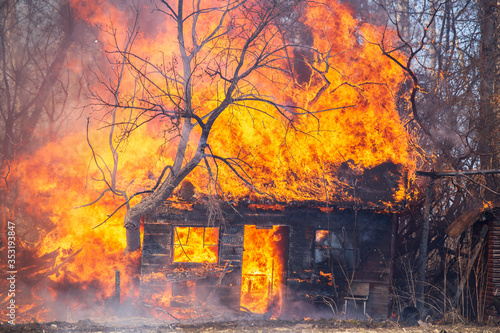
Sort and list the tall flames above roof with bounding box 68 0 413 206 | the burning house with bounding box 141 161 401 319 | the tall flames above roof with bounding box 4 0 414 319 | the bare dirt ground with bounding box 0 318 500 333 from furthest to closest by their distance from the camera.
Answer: the tall flames above roof with bounding box 4 0 414 319, the tall flames above roof with bounding box 68 0 413 206, the burning house with bounding box 141 161 401 319, the bare dirt ground with bounding box 0 318 500 333

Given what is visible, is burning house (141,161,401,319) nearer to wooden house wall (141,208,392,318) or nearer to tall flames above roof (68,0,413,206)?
wooden house wall (141,208,392,318)

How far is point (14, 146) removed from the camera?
20.8 meters

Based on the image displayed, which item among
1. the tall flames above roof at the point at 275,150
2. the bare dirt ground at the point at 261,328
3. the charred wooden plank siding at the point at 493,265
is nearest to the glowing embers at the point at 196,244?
the tall flames above roof at the point at 275,150

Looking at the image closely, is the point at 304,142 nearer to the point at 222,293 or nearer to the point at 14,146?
the point at 222,293

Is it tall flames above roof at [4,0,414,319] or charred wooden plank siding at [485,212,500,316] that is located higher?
tall flames above roof at [4,0,414,319]

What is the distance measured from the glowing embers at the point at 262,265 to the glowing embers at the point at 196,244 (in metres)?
2.17

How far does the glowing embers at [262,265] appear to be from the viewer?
15.4 m

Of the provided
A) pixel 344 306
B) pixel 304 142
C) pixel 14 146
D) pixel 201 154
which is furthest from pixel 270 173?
pixel 14 146

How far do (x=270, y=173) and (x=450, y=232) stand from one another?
594 centimetres

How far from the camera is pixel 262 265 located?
15664mm

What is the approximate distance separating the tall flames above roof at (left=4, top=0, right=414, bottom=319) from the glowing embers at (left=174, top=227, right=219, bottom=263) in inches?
61.8

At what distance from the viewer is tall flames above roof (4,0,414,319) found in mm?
14008

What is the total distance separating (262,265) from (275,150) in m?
4.59

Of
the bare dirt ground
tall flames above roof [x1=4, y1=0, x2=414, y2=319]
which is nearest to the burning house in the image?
tall flames above roof [x1=4, y1=0, x2=414, y2=319]
